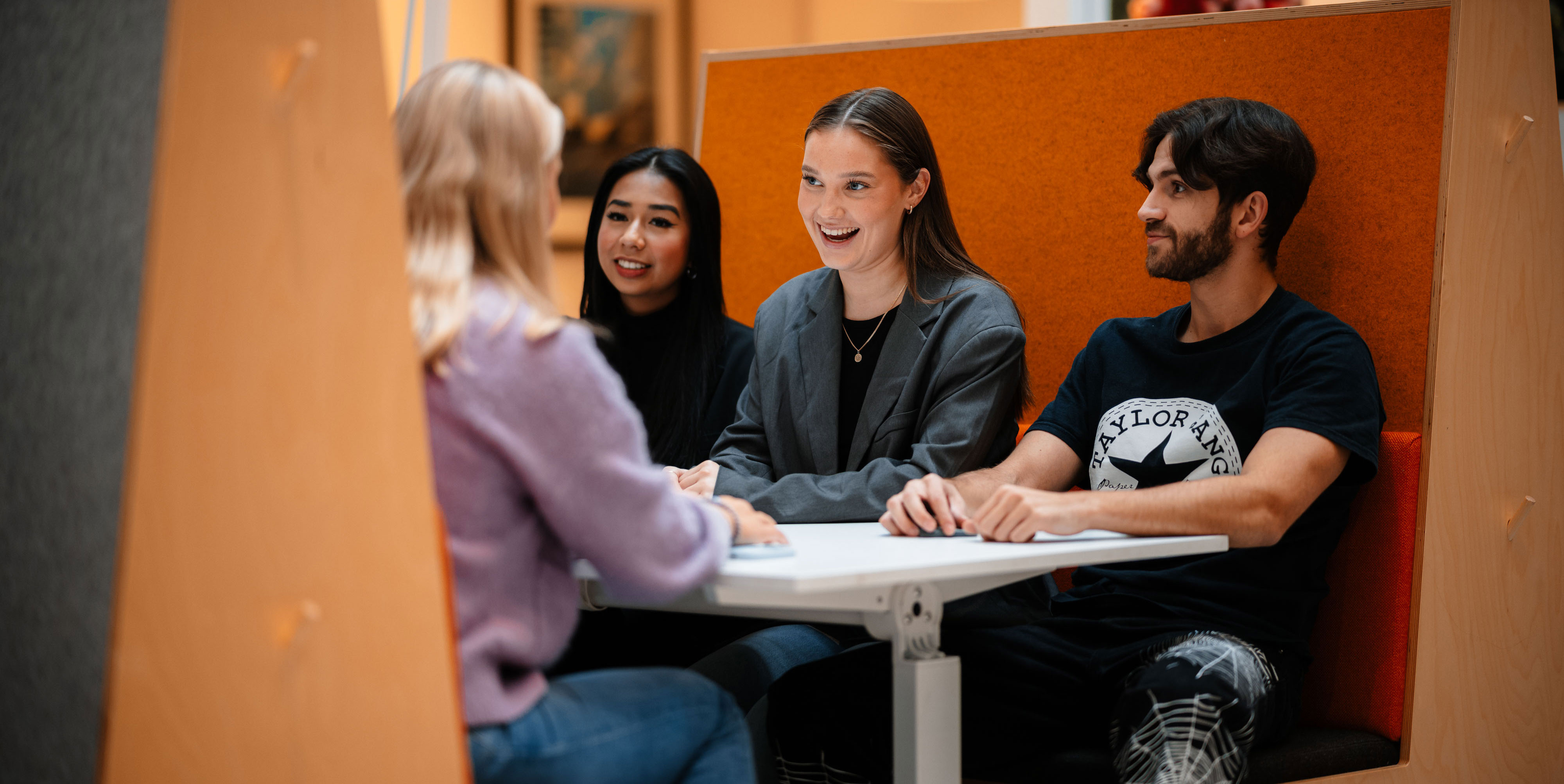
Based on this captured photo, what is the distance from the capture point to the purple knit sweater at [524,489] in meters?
1.09

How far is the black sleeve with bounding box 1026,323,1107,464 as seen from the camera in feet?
6.72

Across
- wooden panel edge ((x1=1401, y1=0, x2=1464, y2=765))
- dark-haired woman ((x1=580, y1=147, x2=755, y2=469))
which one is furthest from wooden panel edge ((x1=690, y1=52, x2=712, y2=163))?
wooden panel edge ((x1=1401, y1=0, x2=1464, y2=765))

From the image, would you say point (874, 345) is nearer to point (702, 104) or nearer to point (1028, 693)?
point (1028, 693)

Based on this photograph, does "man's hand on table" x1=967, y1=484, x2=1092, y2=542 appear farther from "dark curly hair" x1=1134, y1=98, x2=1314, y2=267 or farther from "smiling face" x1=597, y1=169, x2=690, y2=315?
"smiling face" x1=597, y1=169, x2=690, y2=315

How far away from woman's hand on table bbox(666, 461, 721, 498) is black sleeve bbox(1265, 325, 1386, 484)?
84cm

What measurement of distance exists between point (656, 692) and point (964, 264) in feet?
3.85

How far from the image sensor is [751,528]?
1393 millimetres

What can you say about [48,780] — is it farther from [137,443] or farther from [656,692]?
[656,692]

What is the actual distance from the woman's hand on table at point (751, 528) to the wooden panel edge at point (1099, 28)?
1405 mm

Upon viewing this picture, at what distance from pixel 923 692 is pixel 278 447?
737 millimetres

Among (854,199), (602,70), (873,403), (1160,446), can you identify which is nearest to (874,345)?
(873,403)

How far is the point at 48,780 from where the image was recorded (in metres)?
1.09

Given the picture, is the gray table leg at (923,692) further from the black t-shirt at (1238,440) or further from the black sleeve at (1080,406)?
the black sleeve at (1080,406)

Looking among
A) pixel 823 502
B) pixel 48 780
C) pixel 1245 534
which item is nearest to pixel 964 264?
pixel 823 502
